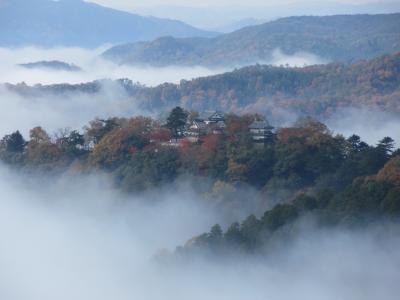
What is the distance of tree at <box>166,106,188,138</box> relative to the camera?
30281 millimetres

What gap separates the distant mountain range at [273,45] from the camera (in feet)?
328

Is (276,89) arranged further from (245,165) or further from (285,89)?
(245,165)

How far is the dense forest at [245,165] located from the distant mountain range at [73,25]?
87.4 metres

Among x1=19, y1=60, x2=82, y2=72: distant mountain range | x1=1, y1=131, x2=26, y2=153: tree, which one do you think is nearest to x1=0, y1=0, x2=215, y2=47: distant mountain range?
x1=19, y1=60, x2=82, y2=72: distant mountain range

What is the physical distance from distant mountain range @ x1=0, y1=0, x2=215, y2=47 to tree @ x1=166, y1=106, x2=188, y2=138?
89159 millimetres

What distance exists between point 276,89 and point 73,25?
224ft

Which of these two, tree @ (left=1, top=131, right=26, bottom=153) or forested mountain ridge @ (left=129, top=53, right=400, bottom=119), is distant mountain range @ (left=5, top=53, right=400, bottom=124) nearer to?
forested mountain ridge @ (left=129, top=53, right=400, bottom=119)

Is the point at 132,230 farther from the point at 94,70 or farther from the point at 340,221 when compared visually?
the point at 94,70

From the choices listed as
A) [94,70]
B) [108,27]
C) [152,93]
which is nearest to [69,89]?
[152,93]

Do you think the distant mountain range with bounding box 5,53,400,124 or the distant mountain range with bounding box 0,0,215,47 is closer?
the distant mountain range with bounding box 5,53,400,124

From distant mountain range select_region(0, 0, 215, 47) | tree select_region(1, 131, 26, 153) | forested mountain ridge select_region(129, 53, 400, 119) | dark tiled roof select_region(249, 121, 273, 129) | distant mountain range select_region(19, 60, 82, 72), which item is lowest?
forested mountain ridge select_region(129, 53, 400, 119)

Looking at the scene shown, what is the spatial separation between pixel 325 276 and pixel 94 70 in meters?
94.3

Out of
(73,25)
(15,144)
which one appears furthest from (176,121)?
(73,25)

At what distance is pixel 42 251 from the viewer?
83.1 feet
